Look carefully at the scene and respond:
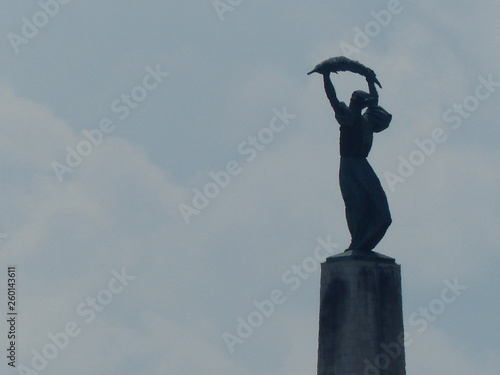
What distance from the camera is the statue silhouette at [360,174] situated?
129 feet

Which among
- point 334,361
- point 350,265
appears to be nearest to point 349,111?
point 350,265

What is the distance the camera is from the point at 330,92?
39.6 metres

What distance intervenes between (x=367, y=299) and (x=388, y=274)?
1.02m

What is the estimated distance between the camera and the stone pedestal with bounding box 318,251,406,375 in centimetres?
3775

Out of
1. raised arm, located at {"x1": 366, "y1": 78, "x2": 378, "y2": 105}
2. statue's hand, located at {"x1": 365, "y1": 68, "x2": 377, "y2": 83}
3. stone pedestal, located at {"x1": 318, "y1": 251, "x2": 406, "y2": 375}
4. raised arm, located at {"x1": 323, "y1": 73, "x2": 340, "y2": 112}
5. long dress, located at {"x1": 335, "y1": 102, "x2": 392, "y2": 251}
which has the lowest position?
stone pedestal, located at {"x1": 318, "y1": 251, "x2": 406, "y2": 375}

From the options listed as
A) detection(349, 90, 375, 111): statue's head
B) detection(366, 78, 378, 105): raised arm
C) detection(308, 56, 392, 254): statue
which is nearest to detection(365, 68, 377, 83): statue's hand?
detection(366, 78, 378, 105): raised arm

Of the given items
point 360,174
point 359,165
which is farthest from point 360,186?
point 359,165

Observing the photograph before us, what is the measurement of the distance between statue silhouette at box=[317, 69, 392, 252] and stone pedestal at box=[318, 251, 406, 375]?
693 millimetres

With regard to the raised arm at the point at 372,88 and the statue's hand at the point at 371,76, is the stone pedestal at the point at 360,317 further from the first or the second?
the statue's hand at the point at 371,76

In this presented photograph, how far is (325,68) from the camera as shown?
39469 millimetres

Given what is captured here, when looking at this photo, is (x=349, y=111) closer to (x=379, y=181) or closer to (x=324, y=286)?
(x=379, y=181)

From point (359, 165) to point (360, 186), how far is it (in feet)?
2.03

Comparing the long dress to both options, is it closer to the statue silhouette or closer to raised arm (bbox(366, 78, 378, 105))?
the statue silhouette

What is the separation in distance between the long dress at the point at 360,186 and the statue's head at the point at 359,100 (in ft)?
0.86
